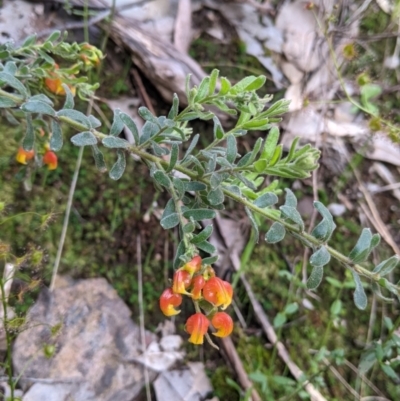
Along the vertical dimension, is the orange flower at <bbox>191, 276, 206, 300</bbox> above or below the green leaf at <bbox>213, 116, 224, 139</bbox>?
below

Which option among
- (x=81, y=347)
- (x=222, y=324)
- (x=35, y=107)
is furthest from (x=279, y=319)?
(x=35, y=107)

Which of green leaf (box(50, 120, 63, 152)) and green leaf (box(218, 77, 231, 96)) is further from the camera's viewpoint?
green leaf (box(50, 120, 63, 152))

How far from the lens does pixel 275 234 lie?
1100 mm

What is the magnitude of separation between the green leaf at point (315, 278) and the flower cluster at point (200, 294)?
196 millimetres

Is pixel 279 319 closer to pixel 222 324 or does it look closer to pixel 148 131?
pixel 222 324

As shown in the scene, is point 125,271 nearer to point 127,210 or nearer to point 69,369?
point 127,210

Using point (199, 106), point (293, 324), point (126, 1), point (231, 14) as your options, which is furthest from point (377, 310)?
point (126, 1)

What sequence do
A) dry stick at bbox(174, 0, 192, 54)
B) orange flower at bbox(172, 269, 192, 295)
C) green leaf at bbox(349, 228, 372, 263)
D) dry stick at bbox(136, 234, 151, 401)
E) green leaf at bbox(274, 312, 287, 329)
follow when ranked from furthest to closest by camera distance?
1. dry stick at bbox(174, 0, 192, 54)
2. green leaf at bbox(274, 312, 287, 329)
3. dry stick at bbox(136, 234, 151, 401)
4. green leaf at bbox(349, 228, 372, 263)
5. orange flower at bbox(172, 269, 192, 295)

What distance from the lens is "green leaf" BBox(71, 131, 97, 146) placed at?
1.12 meters

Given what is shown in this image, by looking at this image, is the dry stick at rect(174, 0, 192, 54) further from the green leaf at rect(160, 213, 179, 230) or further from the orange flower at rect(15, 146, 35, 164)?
the green leaf at rect(160, 213, 179, 230)

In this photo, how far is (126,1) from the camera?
2.24 metres

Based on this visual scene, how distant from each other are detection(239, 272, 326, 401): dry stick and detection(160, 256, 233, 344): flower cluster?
845 millimetres

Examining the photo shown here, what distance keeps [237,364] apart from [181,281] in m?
0.97

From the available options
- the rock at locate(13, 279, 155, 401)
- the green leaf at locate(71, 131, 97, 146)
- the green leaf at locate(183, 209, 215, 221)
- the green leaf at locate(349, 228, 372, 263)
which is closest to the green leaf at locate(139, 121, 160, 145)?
the green leaf at locate(71, 131, 97, 146)
